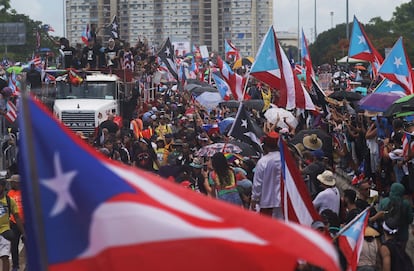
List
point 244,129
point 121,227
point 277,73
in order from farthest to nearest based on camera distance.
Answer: point 244,129, point 277,73, point 121,227

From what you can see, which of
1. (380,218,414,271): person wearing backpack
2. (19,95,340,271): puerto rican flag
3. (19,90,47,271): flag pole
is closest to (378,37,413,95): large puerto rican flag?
(380,218,414,271): person wearing backpack

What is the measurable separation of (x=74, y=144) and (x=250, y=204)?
564cm

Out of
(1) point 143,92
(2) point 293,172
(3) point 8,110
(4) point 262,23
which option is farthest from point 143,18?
(2) point 293,172

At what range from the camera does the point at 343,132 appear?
18.4 m

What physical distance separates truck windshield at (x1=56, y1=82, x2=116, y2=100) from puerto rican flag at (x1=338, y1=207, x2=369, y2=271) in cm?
1978

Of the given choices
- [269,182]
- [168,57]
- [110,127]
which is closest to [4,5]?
[168,57]

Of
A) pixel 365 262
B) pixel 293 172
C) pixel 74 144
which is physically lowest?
pixel 365 262

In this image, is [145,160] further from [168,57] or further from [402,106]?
[168,57]

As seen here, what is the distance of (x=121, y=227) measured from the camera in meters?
4.50

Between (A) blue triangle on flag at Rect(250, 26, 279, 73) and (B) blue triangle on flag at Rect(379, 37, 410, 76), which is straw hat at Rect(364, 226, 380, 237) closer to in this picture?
(A) blue triangle on flag at Rect(250, 26, 279, 73)

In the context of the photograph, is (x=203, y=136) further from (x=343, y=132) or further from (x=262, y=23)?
(x=262, y=23)

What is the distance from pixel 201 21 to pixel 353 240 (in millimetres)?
179358

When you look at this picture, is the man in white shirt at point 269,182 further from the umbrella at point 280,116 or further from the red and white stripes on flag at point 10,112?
the red and white stripes on flag at point 10,112

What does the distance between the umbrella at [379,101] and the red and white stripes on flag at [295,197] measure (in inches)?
333
